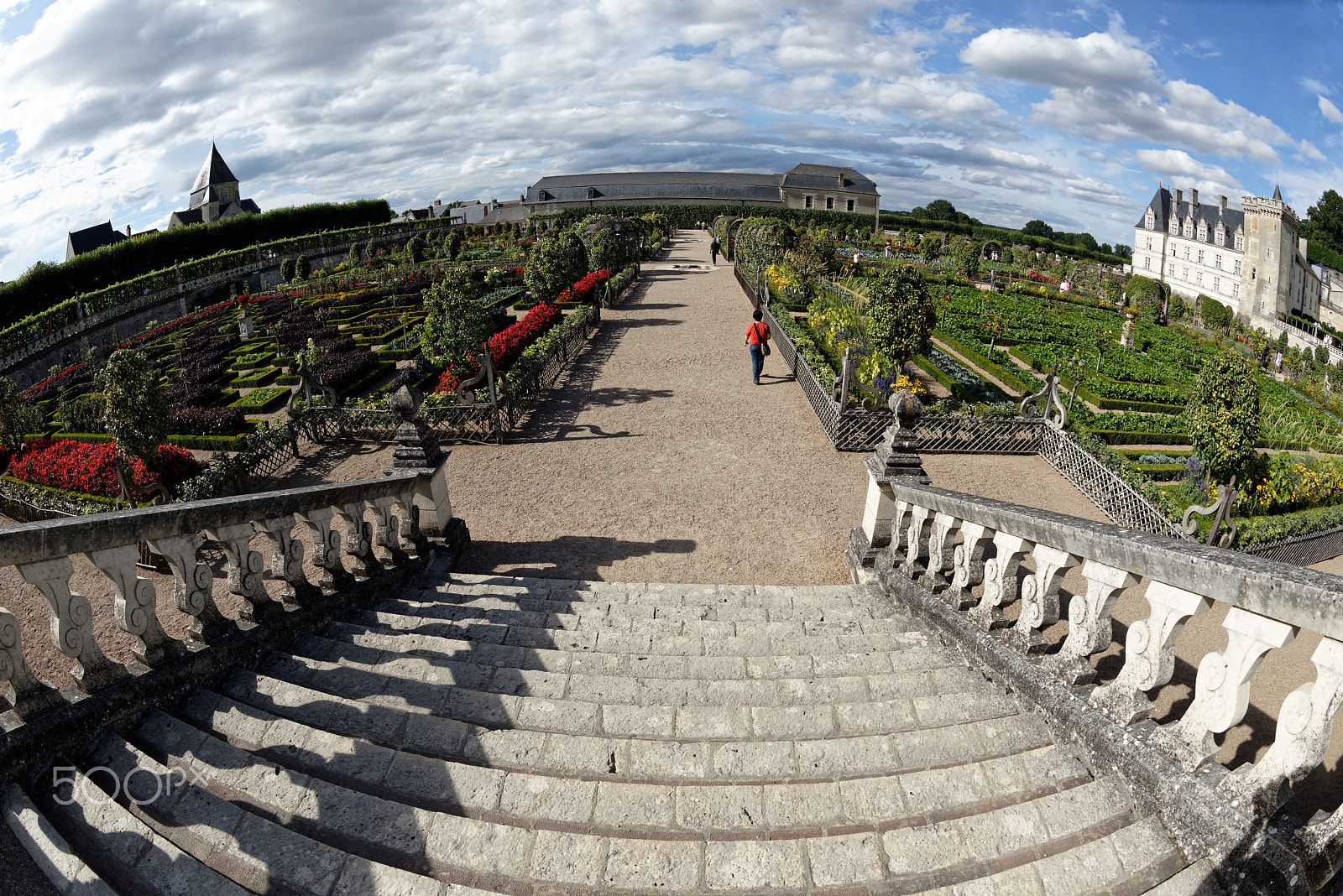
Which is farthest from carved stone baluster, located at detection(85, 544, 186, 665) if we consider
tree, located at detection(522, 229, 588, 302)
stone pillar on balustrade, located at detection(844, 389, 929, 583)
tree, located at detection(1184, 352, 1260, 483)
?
tree, located at detection(522, 229, 588, 302)

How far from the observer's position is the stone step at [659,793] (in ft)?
9.34

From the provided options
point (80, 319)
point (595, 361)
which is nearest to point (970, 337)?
point (595, 361)

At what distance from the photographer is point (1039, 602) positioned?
3791 mm

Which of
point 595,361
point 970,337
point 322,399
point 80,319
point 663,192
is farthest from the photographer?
point 663,192

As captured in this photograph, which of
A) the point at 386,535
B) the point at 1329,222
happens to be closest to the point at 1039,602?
the point at 386,535

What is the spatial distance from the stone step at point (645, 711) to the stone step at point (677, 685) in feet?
0.14

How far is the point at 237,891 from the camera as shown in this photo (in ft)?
7.71

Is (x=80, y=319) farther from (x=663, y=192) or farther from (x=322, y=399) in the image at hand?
(x=663, y=192)

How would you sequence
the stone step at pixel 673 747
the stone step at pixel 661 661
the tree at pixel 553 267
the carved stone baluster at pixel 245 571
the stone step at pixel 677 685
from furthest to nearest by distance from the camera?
the tree at pixel 553 267 < the stone step at pixel 661 661 < the carved stone baluster at pixel 245 571 < the stone step at pixel 677 685 < the stone step at pixel 673 747

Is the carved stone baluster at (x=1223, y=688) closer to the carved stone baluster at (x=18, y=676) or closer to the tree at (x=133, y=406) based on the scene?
the carved stone baluster at (x=18, y=676)

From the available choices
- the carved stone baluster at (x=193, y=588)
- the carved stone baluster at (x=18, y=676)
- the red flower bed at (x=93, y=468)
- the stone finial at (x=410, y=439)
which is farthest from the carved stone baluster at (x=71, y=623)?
the red flower bed at (x=93, y=468)

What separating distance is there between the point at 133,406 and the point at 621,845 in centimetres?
1144

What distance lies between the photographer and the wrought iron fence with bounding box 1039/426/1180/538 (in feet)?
33.2

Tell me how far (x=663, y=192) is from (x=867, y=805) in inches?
3492
